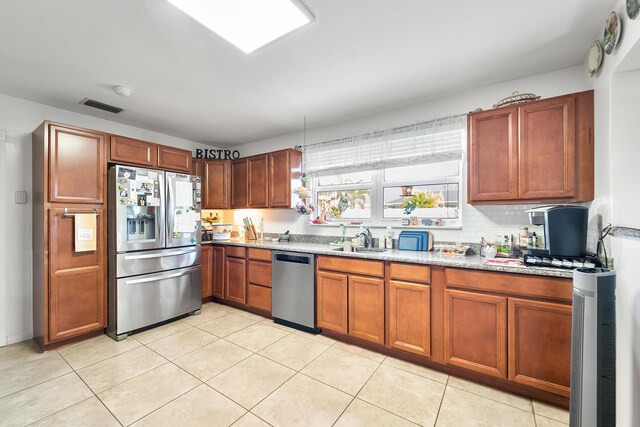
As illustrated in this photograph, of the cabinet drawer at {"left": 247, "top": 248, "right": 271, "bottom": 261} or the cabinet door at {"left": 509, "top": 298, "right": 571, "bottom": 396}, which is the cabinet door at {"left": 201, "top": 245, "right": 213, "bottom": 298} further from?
the cabinet door at {"left": 509, "top": 298, "right": 571, "bottom": 396}

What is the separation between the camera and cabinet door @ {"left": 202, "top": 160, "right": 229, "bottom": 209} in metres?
4.23

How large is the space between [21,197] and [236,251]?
225 centimetres

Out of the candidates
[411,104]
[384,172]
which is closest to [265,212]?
[384,172]

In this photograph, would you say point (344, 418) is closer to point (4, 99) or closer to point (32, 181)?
point (32, 181)

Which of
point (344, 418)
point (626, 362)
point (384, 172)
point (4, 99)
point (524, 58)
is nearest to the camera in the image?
point (626, 362)

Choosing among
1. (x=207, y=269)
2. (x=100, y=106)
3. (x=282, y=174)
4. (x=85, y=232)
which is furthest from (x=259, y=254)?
(x=100, y=106)

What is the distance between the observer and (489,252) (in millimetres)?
2354

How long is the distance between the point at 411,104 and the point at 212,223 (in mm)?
3441

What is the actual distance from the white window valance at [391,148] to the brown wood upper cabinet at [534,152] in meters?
0.40

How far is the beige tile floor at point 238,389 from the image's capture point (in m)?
1.72

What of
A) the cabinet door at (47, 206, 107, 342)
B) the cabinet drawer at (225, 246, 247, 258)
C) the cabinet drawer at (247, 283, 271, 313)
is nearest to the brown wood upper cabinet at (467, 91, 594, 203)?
the cabinet drawer at (247, 283, 271, 313)

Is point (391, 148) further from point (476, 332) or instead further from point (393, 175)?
point (476, 332)

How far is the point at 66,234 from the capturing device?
8.70 ft

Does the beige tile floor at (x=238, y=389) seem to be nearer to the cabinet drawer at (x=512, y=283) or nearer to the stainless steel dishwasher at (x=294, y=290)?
the stainless steel dishwasher at (x=294, y=290)
